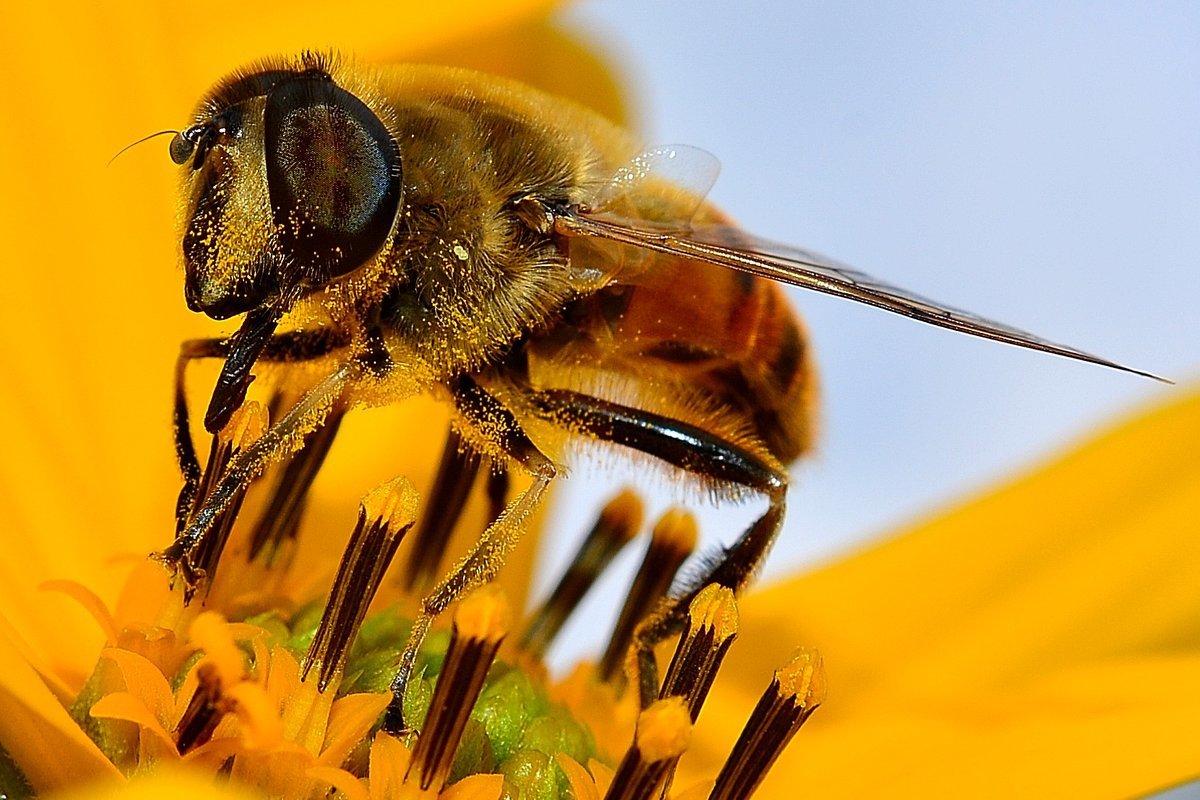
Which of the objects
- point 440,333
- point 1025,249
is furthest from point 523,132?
point 1025,249

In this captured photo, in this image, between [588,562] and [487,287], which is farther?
[588,562]

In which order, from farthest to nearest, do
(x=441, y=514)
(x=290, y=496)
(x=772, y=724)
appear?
(x=441, y=514)
(x=290, y=496)
(x=772, y=724)

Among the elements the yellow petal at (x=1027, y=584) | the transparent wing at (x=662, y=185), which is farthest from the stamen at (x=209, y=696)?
the yellow petal at (x=1027, y=584)

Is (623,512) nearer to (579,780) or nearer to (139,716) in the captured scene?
(579,780)

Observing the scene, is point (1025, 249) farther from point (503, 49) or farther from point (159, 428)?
point (159, 428)

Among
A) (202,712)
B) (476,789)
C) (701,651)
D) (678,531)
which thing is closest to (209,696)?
(202,712)

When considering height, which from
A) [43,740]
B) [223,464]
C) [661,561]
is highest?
[661,561]

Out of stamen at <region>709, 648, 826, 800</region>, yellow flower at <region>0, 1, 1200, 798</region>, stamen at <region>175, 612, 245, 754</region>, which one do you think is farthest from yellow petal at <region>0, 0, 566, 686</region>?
stamen at <region>709, 648, 826, 800</region>

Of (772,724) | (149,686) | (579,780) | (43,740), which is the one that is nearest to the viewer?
(43,740)
